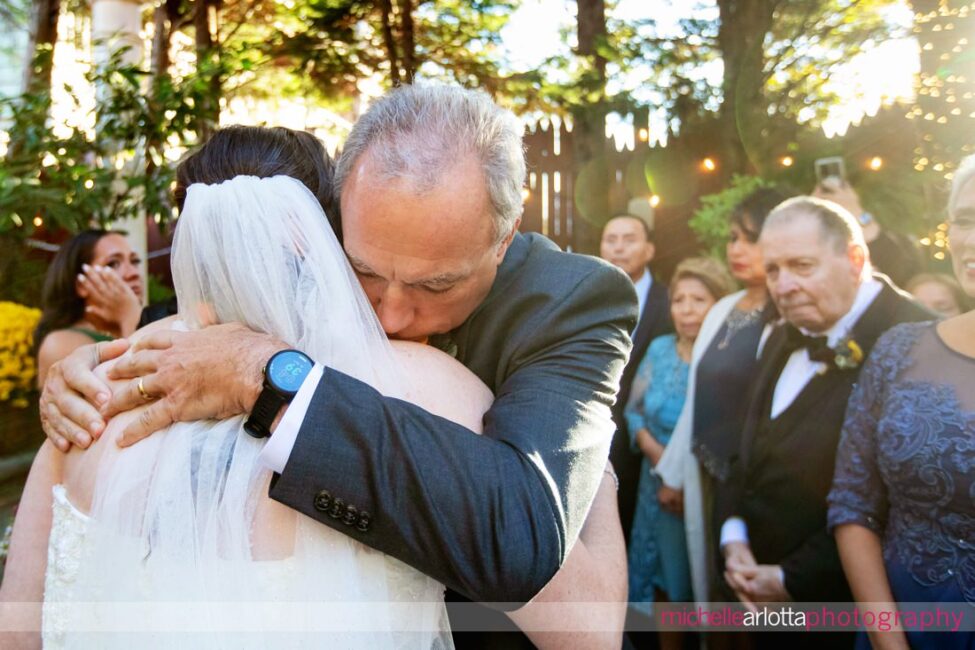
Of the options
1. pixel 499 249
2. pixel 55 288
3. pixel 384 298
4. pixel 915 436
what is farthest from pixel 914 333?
pixel 55 288

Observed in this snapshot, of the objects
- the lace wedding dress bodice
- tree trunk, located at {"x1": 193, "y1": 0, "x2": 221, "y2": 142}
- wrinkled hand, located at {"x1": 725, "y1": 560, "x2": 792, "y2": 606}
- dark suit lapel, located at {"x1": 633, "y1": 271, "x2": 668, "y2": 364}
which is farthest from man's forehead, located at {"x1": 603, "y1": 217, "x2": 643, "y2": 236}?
the lace wedding dress bodice

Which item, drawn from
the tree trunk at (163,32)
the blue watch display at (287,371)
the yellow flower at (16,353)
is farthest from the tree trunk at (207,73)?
the blue watch display at (287,371)

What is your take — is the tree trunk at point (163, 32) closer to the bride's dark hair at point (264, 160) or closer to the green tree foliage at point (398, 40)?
the green tree foliage at point (398, 40)

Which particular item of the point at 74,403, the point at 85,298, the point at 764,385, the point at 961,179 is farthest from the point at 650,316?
the point at 74,403

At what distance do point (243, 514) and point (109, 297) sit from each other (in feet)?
12.9

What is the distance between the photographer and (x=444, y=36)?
271 inches

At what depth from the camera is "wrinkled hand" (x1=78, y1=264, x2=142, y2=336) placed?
4.88 meters

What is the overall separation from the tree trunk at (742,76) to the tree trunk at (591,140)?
811 mm

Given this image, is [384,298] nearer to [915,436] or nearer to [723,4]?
[915,436]

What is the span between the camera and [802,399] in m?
3.63

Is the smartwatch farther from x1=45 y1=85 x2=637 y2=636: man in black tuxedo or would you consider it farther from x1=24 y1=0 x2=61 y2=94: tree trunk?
x1=24 y1=0 x2=61 y2=94: tree trunk

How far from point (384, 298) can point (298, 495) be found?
484mm

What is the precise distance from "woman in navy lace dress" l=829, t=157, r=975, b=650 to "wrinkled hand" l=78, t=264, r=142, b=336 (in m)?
3.87

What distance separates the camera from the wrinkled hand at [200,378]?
57.8 inches
